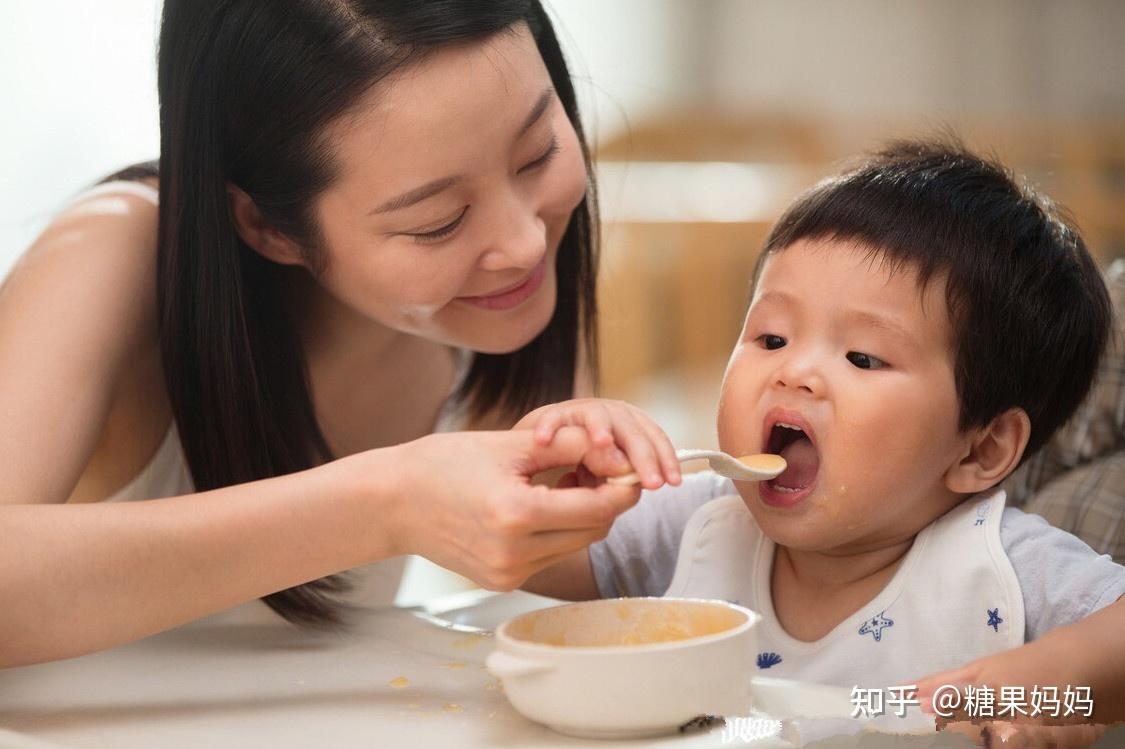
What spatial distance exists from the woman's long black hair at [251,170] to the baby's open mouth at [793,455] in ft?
1.57

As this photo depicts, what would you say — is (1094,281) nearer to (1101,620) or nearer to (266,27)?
(1101,620)

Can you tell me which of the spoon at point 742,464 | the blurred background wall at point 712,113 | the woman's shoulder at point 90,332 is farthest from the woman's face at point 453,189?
the blurred background wall at point 712,113

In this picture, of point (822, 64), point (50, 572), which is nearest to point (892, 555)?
point (50, 572)

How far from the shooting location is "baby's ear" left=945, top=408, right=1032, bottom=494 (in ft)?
3.85

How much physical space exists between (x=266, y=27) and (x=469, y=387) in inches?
25.9

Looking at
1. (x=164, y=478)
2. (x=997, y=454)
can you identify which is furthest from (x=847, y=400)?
(x=164, y=478)

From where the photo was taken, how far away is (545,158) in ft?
4.11

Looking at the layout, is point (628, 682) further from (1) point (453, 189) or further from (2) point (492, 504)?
(1) point (453, 189)

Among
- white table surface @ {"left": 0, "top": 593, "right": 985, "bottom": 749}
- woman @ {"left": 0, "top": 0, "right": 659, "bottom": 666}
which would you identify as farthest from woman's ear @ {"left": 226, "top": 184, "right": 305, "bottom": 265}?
white table surface @ {"left": 0, "top": 593, "right": 985, "bottom": 749}

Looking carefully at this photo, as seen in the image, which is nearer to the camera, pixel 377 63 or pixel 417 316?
pixel 377 63

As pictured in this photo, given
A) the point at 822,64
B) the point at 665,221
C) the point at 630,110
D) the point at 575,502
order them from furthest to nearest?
the point at 822,64 < the point at 630,110 < the point at 665,221 < the point at 575,502

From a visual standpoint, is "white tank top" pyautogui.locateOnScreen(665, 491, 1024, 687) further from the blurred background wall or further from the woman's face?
the blurred background wall

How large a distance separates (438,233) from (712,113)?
4.23 m

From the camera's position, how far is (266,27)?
1173 mm
